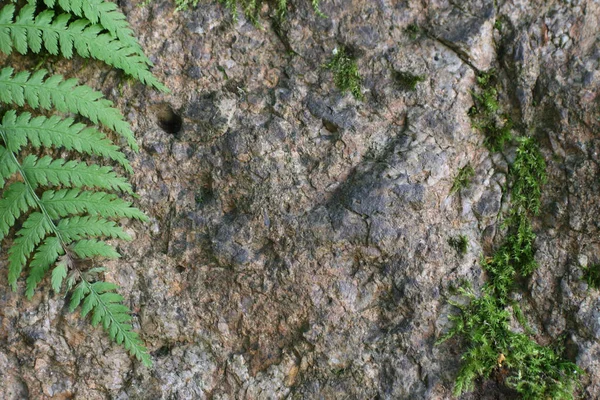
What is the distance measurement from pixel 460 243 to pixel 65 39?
96.2 inches

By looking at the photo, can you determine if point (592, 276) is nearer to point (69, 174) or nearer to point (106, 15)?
point (69, 174)

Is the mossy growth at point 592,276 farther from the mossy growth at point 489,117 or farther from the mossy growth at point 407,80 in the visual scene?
the mossy growth at point 407,80

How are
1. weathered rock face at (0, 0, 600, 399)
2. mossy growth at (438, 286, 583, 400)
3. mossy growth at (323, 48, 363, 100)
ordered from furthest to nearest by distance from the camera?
mossy growth at (323, 48, 363, 100) < weathered rock face at (0, 0, 600, 399) < mossy growth at (438, 286, 583, 400)

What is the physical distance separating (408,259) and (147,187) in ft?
5.02

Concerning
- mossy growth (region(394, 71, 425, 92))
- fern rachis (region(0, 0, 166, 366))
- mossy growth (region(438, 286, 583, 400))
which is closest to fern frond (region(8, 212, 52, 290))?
fern rachis (region(0, 0, 166, 366))

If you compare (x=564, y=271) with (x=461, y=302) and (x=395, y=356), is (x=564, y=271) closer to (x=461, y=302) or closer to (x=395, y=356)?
(x=461, y=302)

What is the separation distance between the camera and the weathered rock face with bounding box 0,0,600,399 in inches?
109

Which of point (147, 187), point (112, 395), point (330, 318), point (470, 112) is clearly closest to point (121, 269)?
point (147, 187)

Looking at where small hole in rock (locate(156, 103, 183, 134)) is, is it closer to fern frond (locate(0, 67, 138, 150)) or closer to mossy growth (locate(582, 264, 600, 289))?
fern frond (locate(0, 67, 138, 150))

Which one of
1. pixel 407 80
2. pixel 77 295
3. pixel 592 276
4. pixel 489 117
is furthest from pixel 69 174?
pixel 592 276

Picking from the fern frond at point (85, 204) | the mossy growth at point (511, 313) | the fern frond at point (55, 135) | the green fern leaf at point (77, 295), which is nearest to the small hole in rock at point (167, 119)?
the fern frond at point (55, 135)

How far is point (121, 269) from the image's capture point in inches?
118

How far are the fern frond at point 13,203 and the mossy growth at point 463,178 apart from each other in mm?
2322

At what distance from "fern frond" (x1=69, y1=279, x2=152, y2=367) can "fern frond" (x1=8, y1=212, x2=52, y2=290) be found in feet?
1.03
